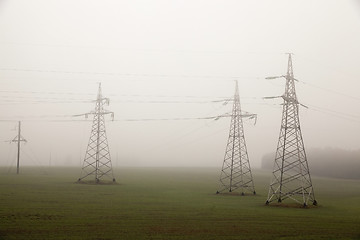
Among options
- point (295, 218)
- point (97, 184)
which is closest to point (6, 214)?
point (295, 218)

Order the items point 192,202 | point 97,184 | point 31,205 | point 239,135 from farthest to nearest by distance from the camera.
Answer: point 97,184 → point 239,135 → point 192,202 → point 31,205

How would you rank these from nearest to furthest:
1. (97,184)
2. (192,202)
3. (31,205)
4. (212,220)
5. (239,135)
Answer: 1. (212,220)
2. (31,205)
3. (192,202)
4. (239,135)
5. (97,184)

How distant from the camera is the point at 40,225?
30016mm

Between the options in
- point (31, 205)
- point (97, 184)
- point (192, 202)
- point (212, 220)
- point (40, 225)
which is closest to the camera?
point (40, 225)

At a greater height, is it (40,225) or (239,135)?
(239,135)

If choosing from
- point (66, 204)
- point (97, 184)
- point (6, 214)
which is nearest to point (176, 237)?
point (6, 214)

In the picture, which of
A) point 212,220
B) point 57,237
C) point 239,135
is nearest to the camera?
point 57,237

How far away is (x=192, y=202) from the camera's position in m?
47.8

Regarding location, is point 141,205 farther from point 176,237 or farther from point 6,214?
point 176,237

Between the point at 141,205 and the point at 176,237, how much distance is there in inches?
667

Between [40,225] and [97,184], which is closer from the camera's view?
[40,225]

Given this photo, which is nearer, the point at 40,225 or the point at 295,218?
the point at 40,225

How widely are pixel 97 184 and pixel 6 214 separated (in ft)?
125

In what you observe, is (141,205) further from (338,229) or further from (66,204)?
(338,229)
